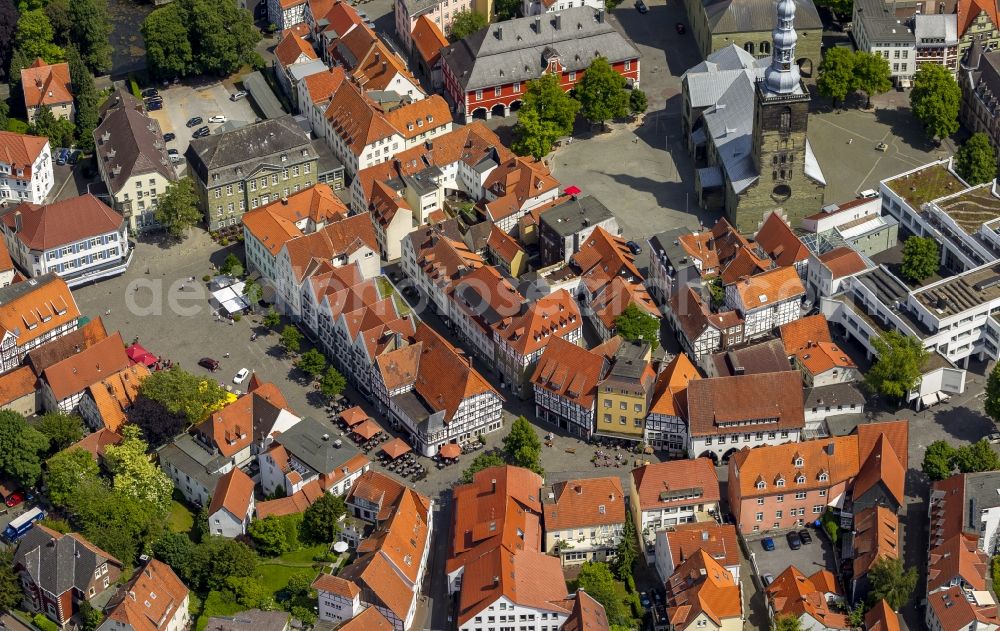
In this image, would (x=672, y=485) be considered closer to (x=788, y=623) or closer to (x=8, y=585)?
(x=788, y=623)

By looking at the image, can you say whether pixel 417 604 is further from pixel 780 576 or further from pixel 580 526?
pixel 780 576

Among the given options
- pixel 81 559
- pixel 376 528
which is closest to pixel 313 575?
pixel 376 528

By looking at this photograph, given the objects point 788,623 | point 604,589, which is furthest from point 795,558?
point 604,589

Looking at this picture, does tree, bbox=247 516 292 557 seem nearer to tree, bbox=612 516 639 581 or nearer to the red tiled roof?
tree, bbox=612 516 639 581

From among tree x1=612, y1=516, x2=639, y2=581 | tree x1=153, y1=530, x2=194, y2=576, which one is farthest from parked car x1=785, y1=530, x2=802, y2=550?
tree x1=153, y1=530, x2=194, y2=576

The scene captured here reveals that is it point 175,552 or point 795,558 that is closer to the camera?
point 175,552
